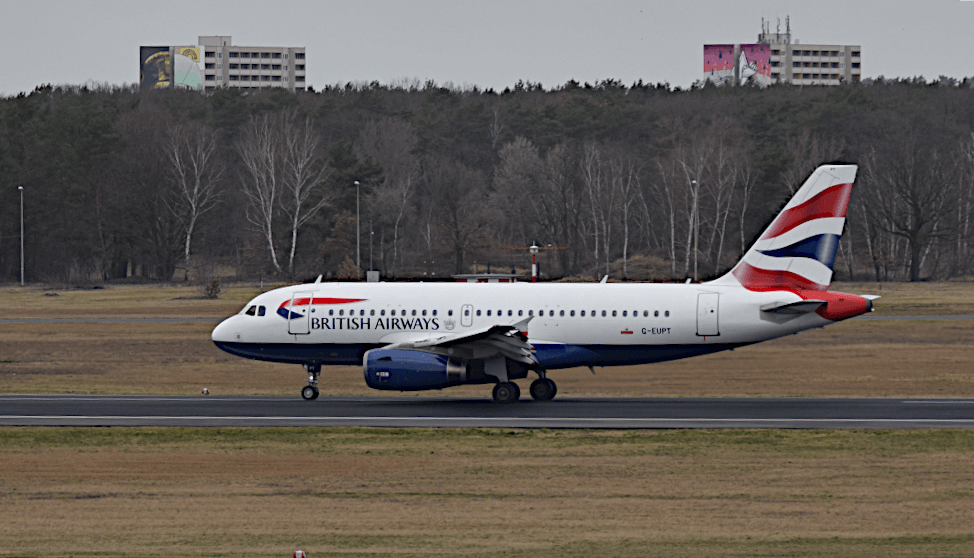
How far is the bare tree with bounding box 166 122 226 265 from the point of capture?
11856 cm

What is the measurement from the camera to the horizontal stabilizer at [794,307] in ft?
108

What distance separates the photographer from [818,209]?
3459 cm

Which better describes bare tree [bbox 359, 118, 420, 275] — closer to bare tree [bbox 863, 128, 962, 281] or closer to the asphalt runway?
bare tree [bbox 863, 128, 962, 281]

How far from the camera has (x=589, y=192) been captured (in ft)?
391

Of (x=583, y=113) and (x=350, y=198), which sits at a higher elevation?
(x=583, y=113)

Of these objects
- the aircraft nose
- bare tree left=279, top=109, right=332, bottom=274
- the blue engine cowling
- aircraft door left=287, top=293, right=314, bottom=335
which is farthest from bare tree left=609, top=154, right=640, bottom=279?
the blue engine cowling

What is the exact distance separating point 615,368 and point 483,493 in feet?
78.2

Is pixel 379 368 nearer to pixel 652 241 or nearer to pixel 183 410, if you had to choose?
pixel 183 410

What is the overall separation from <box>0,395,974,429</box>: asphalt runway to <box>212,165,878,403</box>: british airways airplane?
125 centimetres

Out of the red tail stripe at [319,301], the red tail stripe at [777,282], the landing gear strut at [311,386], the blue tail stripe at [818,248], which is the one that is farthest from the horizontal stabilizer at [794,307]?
the landing gear strut at [311,386]

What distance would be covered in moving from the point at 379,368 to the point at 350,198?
78178mm

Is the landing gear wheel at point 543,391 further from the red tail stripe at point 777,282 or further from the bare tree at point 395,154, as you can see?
the bare tree at point 395,154

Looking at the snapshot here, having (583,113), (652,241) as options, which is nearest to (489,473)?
(652,241)

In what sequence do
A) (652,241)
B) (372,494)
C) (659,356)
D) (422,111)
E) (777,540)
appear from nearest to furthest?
(777,540) < (372,494) < (659,356) < (652,241) < (422,111)
